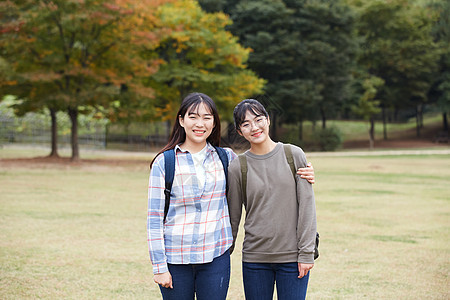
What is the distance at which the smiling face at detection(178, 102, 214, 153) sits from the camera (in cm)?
294

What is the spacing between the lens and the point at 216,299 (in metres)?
2.87

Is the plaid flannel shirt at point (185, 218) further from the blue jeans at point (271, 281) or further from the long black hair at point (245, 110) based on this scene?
the long black hair at point (245, 110)

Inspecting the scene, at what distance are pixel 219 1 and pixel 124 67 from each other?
1705 cm

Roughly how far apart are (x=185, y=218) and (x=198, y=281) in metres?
0.35

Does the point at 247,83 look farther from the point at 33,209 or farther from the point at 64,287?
the point at 64,287

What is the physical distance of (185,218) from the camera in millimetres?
2871

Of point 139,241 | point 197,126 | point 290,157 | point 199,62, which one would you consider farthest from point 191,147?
point 199,62

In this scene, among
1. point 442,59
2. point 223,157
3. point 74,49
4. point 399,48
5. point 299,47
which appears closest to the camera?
point 223,157

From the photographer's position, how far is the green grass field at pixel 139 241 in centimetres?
550

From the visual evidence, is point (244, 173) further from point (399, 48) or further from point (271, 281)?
point (399, 48)

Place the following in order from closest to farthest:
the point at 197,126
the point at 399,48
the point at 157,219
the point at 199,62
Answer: the point at 157,219, the point at 197,126, the point at 199,62, the point at 399,48

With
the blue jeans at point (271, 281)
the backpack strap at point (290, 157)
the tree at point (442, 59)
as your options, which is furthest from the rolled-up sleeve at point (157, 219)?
the tree at point (442, 59)

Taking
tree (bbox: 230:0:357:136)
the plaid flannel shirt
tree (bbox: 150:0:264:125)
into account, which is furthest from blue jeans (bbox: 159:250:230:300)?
tree (bbox: 230:0:357:136)

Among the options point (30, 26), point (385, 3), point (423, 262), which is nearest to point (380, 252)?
point (423, 262)
